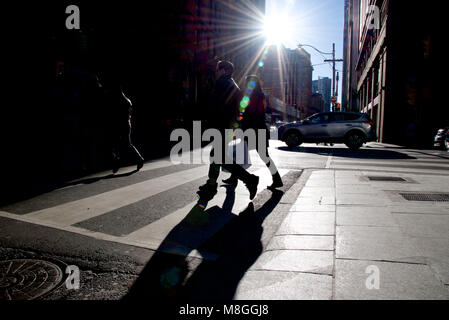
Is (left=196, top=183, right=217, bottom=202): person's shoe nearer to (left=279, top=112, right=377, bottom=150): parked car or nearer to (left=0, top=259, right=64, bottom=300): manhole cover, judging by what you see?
(left=0, top=259, right=64, bottom=300): manhole cover

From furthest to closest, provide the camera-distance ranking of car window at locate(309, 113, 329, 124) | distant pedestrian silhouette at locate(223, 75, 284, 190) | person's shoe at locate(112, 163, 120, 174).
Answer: car window at locate(309, 113, 329, 124) < person's shoe at locate(112, 163, 120, 174) < distant pedestrian silhouette at locate(223, 75, 284, 190)

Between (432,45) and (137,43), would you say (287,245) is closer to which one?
(137,43)

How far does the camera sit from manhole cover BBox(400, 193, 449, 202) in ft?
15.3

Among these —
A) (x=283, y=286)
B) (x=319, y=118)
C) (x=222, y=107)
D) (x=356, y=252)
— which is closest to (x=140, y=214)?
(x=222, y=107)

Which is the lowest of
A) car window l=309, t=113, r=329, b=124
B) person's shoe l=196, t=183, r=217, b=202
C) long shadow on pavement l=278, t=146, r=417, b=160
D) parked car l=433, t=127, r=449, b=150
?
long shadow on pavement l=278, t=146, r=417, b=160

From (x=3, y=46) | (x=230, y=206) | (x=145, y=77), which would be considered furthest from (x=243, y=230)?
(x=145, y=77)

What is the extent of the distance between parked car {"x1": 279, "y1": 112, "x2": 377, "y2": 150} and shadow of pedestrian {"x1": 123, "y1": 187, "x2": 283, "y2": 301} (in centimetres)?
1215

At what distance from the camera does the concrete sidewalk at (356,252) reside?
2117 mm

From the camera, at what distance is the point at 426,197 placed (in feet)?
15.8

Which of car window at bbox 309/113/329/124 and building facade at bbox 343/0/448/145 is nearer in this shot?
car window at bbox 309/113/329/124

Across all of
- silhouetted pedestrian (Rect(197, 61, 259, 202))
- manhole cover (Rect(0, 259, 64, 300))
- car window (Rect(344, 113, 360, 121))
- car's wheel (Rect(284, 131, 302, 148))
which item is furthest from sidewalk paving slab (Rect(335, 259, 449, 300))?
car window (Rect(344, 113, 360, 121))

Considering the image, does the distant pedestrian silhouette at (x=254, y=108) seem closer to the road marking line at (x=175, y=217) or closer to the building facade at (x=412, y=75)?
the road marking line at (x=175, y=217)

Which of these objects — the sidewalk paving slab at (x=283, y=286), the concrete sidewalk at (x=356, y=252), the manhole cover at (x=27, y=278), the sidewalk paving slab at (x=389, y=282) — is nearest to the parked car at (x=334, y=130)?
the concrete sidewalk at (x=356, y=252)
